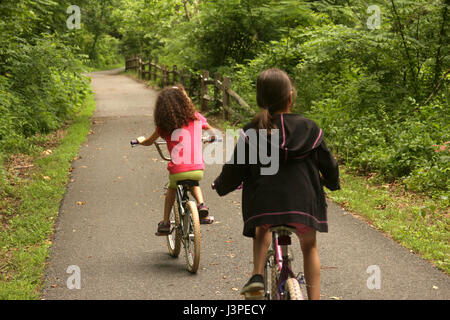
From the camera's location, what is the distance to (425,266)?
17.5 feet

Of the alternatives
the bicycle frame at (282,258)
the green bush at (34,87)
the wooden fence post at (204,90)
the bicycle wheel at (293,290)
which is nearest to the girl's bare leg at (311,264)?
the bicycle frame at (282,258)

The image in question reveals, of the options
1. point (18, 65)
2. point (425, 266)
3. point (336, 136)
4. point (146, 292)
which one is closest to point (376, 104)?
point (336, 136)

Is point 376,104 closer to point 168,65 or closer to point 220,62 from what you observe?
point 220,62

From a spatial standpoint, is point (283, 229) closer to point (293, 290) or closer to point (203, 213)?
point (293, 290)

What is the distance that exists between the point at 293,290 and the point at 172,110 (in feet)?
8.29

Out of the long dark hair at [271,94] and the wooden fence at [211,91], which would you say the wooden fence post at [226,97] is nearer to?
the wooden fence at [211,91]

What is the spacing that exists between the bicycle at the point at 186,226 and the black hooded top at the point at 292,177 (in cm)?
168

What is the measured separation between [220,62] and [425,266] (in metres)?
14.2

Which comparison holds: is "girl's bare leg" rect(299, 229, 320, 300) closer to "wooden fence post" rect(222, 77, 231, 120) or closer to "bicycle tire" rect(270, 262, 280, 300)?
"bicycle tire" rect(270, 262, 280, 300)

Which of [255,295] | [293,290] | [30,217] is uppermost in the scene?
[293,290]

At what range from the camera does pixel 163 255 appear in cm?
592

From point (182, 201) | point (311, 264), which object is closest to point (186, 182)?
point (182, 201)

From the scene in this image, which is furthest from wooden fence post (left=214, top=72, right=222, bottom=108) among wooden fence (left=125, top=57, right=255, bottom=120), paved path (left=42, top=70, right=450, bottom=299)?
paved path (left=42, top=70, right=450, bottom=299)

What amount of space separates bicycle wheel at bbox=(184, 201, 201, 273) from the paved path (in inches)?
5.5
